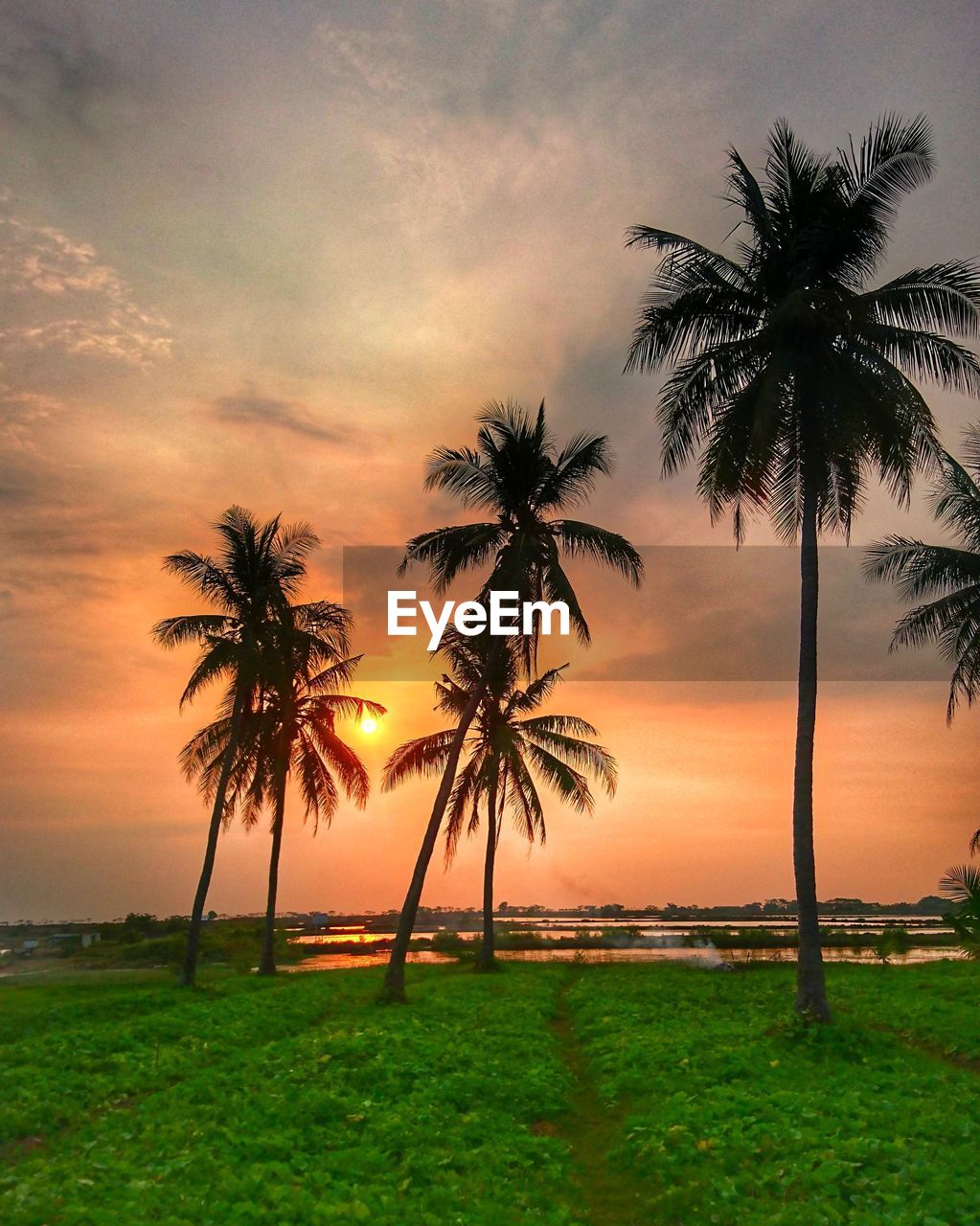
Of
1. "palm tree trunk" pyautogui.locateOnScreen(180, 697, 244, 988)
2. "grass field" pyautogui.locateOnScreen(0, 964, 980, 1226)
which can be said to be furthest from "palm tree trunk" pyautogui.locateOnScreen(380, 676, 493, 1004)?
"palm tree trunk" pyautogui.locateOnScreen(180, 697, 244, 988)

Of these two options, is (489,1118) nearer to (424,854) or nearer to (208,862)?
(424,854)

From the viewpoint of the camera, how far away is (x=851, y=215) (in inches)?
792

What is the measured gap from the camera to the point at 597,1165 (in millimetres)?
10734

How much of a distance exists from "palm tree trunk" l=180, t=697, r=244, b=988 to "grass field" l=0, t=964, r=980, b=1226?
7780 mm

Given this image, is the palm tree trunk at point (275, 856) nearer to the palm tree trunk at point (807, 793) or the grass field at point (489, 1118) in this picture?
the grass field at point (489, 1118)

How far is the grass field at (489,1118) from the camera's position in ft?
27.9

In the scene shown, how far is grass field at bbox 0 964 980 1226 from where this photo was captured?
27.9 feet

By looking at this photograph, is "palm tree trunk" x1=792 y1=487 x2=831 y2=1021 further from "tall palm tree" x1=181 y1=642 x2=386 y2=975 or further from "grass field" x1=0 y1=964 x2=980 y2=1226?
"tall palm tree" x1=181 y1=642 x2=386 y2=975

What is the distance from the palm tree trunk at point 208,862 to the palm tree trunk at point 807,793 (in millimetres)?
19372

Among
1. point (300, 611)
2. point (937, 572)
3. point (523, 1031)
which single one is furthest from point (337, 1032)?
point (937, 572)

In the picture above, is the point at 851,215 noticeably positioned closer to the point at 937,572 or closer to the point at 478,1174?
the point at 937,572

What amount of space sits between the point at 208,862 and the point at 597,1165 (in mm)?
23179

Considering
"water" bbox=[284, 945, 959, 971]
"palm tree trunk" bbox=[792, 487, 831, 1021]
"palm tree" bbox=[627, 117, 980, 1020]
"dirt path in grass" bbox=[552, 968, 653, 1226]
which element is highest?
"palm tree" bbox=[627, 117, 980, 1020]

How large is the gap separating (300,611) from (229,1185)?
27.6 meters
